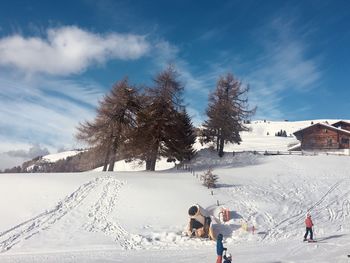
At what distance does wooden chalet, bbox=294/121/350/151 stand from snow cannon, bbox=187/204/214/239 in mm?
46607

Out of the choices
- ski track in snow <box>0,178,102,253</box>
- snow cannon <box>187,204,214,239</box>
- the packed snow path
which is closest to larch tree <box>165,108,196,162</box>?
the packed snow path

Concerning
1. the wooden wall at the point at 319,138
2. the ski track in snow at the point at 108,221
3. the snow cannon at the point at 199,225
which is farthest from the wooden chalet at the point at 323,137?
the snow cannon at the point at 199,225

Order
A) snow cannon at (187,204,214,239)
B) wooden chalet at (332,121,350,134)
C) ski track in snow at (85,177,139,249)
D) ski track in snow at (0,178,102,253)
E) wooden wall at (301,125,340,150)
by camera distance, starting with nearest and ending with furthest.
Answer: ski track in snow at (0,178,102,253)
ski track in snow at (85,177,139,249)
snow cannon at (187,204,214,239)
wooden wall at (301,125,340,150)
wooden chalet at (332,121,350,134)

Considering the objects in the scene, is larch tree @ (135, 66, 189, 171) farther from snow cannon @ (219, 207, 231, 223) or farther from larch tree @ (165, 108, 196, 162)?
snow cannon @ (219, 207, 231, 223)

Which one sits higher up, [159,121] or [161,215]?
[159,121]

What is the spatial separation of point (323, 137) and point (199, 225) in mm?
48037

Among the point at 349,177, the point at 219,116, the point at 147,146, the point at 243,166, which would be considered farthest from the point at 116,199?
the point at 349,177

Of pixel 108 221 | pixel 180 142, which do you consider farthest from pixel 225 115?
pixel 108 221

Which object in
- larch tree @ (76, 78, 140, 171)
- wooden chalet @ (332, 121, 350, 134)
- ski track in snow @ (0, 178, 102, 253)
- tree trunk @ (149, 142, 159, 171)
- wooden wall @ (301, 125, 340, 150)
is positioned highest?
wooden chalet @ (332, 121, 350, 134)

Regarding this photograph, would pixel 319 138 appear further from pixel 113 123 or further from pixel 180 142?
pixel 113 123

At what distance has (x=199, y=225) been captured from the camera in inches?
977

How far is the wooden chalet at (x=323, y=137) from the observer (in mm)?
65750

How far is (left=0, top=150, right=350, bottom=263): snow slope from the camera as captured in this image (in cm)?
2067

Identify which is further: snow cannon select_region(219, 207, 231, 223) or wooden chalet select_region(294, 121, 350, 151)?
wooden chalet select_region(294, 121, 350, 151)
